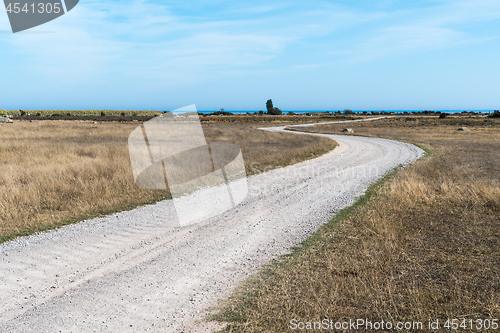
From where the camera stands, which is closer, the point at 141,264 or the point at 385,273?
the point at 385,273

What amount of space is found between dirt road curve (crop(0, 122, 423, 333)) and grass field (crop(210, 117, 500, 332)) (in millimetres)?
529

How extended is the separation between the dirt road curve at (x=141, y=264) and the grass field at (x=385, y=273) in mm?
529

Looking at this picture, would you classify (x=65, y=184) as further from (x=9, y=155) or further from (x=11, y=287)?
(x=9, y=155)

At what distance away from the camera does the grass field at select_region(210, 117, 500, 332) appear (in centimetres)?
408

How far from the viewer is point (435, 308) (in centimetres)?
419

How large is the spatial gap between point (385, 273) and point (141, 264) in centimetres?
413

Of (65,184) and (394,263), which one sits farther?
(65,184)

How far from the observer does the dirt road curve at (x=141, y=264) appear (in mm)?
4045

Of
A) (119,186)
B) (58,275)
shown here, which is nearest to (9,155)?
(119,186)

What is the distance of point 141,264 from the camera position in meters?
5.53

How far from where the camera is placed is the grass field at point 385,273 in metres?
4.08

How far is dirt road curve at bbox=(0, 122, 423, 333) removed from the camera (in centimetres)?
404

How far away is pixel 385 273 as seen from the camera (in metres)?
5.18

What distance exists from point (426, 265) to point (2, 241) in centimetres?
829
